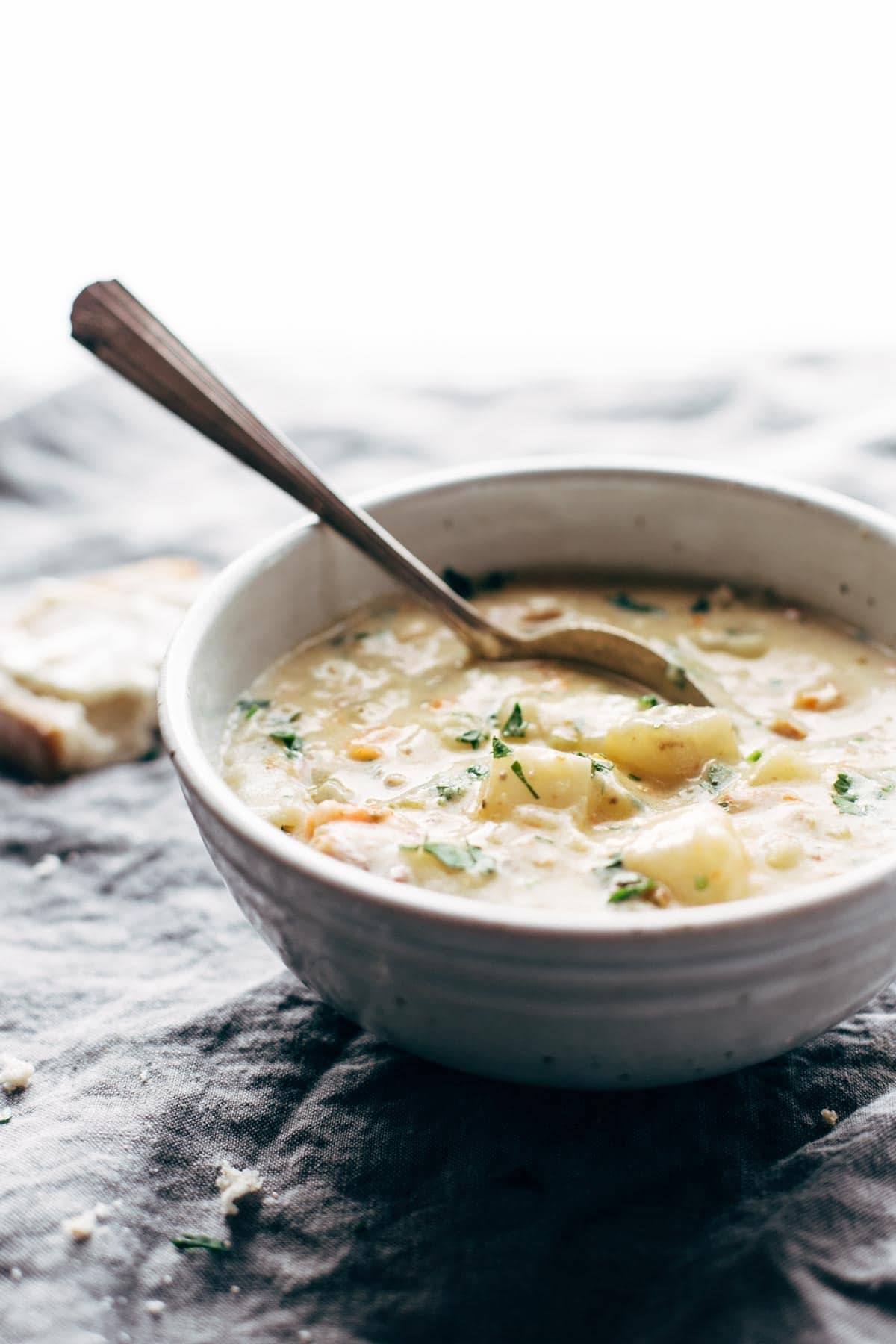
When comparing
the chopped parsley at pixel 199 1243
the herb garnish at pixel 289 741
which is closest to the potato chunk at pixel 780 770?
the herb garnish at pixel 289 741

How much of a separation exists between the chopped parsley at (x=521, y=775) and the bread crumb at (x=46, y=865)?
1257 millimetres

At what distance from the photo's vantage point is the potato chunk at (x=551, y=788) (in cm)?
218

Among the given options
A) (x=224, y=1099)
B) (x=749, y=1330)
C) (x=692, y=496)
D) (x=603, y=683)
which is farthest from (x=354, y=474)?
(x=749, y=1330)

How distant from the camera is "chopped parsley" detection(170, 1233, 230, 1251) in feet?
6.54

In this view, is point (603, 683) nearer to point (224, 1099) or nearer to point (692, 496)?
point (692, 496)

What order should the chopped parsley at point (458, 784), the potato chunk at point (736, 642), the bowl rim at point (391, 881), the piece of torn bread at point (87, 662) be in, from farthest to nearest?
1. the piece of torn bread at point (87, 662)
2. the potato chunk at point (736, 642)
3. the chopped parsley at point (458, 784)
4. the bowl rim at point (391, 881)

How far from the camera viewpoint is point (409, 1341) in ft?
5.97

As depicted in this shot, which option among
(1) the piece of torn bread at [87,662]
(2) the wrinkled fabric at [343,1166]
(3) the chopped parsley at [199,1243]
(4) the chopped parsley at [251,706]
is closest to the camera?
(2) the wrinkled fabric at [343,1166]

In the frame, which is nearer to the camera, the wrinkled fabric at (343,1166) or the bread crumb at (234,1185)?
the wrinkled fabric at (343,1166)

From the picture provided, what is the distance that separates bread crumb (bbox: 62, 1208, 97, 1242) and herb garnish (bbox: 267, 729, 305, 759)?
2.76 ft

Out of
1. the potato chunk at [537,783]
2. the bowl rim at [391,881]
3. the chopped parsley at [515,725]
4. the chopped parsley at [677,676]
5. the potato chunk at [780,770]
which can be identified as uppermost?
the bowl rim at [391,881]

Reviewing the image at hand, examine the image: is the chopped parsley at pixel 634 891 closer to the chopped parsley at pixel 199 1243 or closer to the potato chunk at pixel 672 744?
the potato chunk at pixel 672 744

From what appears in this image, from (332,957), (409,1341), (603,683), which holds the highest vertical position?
(332,957)

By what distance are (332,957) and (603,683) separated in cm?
100
